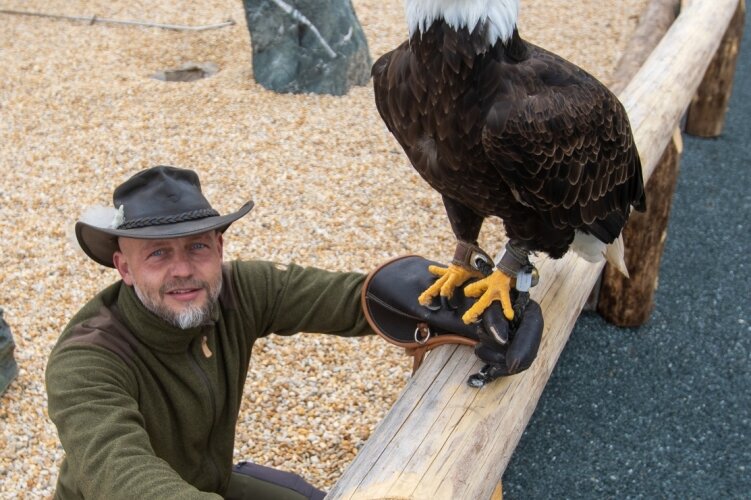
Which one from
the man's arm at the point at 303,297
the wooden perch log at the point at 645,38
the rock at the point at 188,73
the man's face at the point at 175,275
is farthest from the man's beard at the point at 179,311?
the rock at the point at 188,73

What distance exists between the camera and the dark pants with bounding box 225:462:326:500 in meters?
2.57

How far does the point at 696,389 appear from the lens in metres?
3.74

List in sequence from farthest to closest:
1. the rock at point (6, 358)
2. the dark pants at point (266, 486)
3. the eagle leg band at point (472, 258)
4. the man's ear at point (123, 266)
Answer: the rock at point (6, 358) → the dark pants at point (266, 486) → the eagle leg band at point (472, 258) → the man's ear at point (123, 266)

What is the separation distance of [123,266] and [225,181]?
2.76 metres

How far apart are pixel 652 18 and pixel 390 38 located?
2.34 m

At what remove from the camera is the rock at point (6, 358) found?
312cm

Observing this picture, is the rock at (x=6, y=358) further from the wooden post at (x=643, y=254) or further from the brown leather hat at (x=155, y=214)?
the wooden post at (x=643, y=254)

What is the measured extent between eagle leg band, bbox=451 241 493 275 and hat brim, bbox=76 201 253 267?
2.04 ft

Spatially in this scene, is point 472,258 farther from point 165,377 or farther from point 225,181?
point 225,181

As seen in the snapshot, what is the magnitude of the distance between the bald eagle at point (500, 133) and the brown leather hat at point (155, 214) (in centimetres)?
55

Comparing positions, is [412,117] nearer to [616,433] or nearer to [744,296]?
[616,433]

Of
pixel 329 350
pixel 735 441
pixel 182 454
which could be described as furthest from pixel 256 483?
pixel 735 441

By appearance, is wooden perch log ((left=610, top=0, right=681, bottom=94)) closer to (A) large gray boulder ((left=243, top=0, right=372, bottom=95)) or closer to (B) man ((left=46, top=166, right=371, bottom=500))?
(A) large gray boulder ((left=243, top=0, right=372, bottom=95))

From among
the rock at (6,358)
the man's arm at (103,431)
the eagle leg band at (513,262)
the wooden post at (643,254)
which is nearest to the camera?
the man's arm at (103,431)
